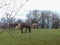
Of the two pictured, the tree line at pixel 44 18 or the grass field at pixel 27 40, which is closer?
the grass field at pixel 27 40

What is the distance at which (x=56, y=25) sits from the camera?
53125 millimetres

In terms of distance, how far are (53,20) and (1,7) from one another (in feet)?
171

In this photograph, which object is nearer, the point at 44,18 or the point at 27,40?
the point at 27,40

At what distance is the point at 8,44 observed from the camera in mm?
17203

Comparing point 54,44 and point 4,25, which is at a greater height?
point 4,25

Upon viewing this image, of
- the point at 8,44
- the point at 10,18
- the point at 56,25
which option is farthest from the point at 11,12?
the point at 56,25

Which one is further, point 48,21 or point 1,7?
point 48,21

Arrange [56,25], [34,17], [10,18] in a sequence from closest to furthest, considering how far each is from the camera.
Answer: [10,18] → [56,25] → [34,17]

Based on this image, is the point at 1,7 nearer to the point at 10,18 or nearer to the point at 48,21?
the point at 10,18

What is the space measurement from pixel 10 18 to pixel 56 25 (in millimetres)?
50491

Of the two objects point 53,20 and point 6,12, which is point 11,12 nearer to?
point 6,12

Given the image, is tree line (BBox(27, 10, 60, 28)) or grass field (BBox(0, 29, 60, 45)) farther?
tree line (BBox(27, 10, 60, 28))

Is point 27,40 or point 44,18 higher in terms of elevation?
A: point 44,18

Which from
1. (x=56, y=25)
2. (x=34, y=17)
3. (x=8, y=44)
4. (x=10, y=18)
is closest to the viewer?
(x=10, y=18)
